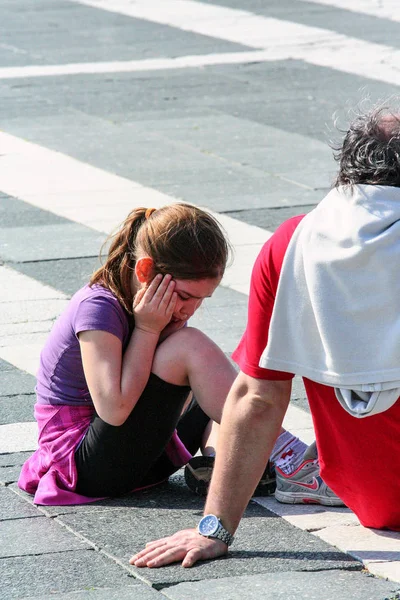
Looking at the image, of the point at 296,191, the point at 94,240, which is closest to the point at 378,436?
the point at 94,240

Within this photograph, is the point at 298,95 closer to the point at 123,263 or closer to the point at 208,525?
the point at 123,263

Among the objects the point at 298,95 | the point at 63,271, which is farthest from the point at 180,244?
the point at 298,95

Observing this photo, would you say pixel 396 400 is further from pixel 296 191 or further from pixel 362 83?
pixel 362 83

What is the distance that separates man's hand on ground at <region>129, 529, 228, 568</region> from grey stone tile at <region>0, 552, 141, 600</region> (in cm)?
7

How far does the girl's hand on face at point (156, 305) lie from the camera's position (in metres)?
3.49

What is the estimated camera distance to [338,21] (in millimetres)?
15047

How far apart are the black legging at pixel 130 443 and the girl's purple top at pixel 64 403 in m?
0.05

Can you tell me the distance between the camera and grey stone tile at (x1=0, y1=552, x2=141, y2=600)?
2957 mm

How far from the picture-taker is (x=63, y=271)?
623cm

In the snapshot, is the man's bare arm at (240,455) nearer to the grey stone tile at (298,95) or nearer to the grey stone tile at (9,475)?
the grey stone tile at (9,475)

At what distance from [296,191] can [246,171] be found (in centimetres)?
62

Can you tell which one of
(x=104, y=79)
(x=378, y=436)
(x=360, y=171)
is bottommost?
(x=104, y=79)

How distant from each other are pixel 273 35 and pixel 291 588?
11844 mm

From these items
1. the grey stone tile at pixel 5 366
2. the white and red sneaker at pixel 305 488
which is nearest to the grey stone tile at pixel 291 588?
the white and red sneaker at pixel 305 488
